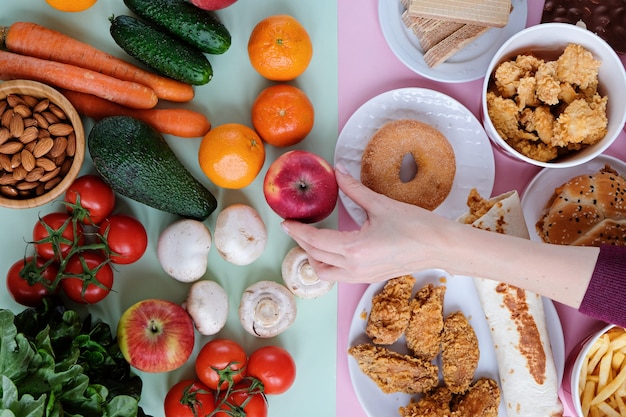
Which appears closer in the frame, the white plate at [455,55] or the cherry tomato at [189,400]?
the cherry tomato at [189,400]

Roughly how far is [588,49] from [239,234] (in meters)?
0.68

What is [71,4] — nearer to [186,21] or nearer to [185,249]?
[186,21]

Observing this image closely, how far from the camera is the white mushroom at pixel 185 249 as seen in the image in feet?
3.42

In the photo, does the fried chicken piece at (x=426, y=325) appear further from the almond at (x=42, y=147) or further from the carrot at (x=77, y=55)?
the almond at (x=42, y=147)

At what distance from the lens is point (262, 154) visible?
1.05 metres

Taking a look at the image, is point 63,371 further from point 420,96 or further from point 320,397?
point 420,96

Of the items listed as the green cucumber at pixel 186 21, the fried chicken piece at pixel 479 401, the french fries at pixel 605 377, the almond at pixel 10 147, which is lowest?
the fried chicken piece at pixel 479 401

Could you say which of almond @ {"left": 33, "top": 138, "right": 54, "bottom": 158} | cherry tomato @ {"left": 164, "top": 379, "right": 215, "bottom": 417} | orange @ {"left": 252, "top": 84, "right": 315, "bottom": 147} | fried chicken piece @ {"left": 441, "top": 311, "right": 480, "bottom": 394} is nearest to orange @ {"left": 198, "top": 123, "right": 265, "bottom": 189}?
orange @ {"left": 252, "top": 84, "right": 315, "bottom": 147}

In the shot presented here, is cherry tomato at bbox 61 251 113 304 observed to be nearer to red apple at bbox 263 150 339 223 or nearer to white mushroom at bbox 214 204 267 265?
white mushroom at bbox 214 204 267 265

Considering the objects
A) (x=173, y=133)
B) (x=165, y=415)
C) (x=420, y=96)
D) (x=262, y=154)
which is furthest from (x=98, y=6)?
(x=165, y=415)

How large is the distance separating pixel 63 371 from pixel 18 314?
0.19 m

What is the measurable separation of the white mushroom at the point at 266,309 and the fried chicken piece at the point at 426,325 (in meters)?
0.22

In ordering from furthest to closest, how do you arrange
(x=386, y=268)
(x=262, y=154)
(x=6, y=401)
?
1. (x=262, y=154)
2. (x=386, y=268)
3. (x=6, y=401)

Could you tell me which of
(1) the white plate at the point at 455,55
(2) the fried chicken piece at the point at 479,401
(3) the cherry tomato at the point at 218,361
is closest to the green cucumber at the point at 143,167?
(3) the cherry tomato at the point at 218,361
